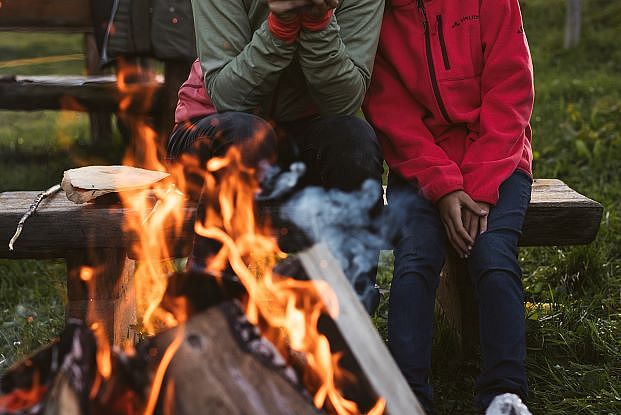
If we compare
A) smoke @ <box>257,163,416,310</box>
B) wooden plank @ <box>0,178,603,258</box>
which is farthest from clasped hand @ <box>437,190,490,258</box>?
wooden plank @ <box>0,178,603,258</box>

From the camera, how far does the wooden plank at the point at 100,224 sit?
280 centimetres

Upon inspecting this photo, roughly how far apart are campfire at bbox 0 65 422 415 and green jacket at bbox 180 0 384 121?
2.15 feet

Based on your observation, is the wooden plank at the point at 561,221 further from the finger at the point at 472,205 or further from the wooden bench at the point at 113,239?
the finger at the point at 472,205

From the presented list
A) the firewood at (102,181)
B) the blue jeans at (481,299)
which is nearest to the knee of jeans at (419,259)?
the blue jeans at (481,299)

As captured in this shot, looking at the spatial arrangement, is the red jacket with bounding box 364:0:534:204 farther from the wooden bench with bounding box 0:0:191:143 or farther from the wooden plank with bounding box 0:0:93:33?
the wooden plank with bounding box 0:0:93:33

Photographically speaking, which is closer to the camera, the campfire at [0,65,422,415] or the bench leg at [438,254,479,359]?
the campfire at [0,65,422,415]

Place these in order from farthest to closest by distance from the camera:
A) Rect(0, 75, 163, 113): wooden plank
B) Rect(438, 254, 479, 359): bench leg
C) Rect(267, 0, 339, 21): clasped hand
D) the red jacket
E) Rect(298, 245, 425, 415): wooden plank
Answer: Rect(0, 75, 163, 113): wooden plank, Rect(438, 254, 479, 359): bench leg, the red jacket, Rect(267, 0, 339, 21): clasped hand, Rect(298, 245, 425, 415): wooden plank

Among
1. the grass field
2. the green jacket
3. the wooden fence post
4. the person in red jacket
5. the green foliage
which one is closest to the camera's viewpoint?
the person in red jacket

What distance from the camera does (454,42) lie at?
9.80ft

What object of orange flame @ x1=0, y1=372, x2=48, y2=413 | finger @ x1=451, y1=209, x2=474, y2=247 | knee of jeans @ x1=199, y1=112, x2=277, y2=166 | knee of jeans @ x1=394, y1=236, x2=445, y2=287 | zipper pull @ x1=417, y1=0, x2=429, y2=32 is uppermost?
zipper pull @ x1=417, y1=0, x2=429, y2=32

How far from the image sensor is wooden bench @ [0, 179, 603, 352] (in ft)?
9.23

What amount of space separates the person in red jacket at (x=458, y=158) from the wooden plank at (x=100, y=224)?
16 centimetres

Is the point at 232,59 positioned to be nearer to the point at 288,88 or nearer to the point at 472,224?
the point at 288,88

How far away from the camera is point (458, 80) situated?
3002 mm
